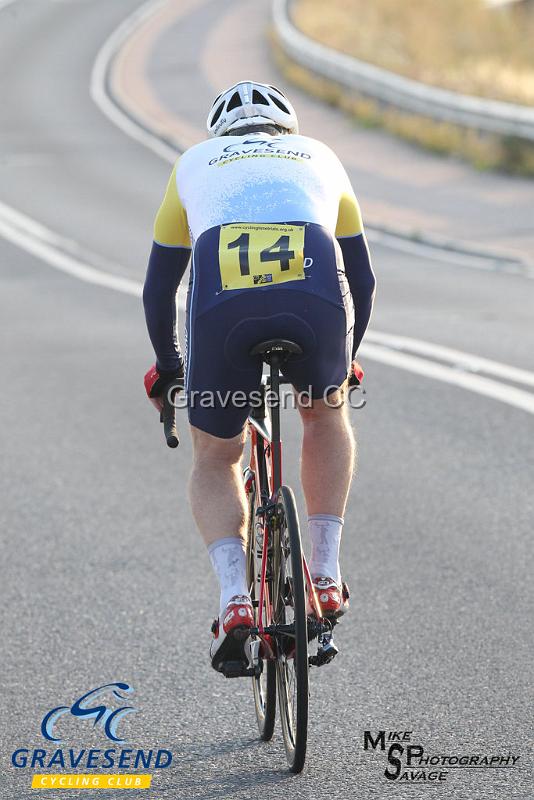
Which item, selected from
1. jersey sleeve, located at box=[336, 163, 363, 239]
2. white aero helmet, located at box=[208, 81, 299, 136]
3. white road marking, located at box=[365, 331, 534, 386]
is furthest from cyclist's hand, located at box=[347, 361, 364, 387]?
white road marking, located at box=[365, 331, 534, 386]

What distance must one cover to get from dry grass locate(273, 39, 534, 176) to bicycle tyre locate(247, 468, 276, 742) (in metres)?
16.2

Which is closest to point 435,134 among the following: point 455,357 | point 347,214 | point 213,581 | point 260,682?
point 455,357

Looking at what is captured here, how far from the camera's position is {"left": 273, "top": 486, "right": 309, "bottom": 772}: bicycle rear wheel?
12.7 feet

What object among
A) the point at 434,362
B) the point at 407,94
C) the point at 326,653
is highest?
the point at 407,94

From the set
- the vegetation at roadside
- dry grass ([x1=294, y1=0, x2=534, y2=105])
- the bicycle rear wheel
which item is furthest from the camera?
dry grass ([x1=294, y1=0, x2=534, y2=105])

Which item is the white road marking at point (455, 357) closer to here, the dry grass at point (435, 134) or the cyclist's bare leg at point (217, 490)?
the cyclist's bare leg at point (217, 490)

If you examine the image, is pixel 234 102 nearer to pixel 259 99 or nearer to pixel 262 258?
pixel 259 99

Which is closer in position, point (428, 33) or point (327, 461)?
point (327, 461)

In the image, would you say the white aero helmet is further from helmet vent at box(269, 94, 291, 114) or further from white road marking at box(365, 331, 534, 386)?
white road marking at box(365, 331, 534, 386)

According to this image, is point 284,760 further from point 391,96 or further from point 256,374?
point 391,96

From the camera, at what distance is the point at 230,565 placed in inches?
168

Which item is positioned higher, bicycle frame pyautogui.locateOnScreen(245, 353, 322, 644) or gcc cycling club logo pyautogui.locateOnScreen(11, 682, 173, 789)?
bicycle frame pyautogui.locateOnScreen(245, 353, 322, 644)

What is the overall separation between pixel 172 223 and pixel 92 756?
1.80 m

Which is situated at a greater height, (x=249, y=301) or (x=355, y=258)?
(x=355, y=258)
